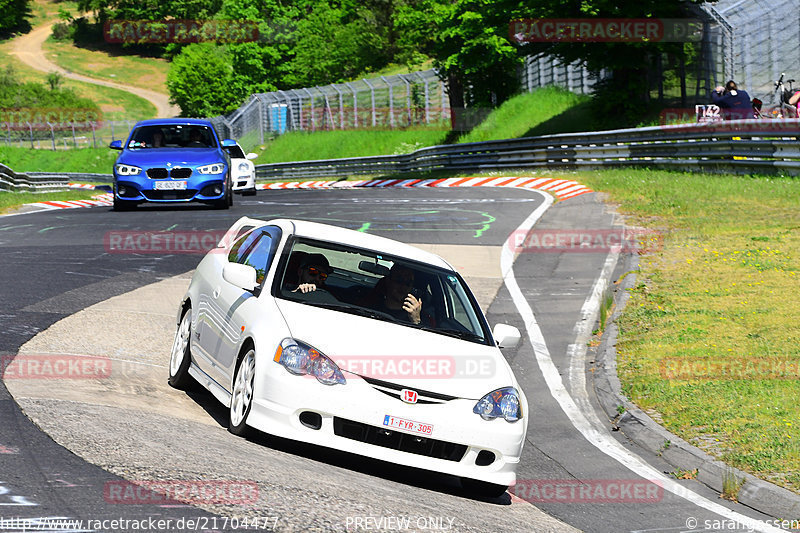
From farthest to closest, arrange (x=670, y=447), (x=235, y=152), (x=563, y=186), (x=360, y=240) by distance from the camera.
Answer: (x=235, y=152) < (x=563, y=186) < (x=670, y=447) < (x=360, y=240)

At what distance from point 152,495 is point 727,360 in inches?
279

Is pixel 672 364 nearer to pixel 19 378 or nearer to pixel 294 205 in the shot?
pixel 19 378

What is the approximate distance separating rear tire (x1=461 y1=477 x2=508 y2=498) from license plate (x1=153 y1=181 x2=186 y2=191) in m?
14.4

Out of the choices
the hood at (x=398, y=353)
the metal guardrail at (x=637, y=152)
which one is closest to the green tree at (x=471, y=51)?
the metal guardrail at (x=637, y=152)

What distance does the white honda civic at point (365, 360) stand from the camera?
22.4 ft

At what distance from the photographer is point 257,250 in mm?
8609

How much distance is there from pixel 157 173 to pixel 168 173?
8.6 inches

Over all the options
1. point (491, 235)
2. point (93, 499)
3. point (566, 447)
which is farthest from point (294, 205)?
point (93, 499)

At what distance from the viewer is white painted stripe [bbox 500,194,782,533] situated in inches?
292

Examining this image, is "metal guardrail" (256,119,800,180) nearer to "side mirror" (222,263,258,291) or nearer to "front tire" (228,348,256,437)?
"side mirror" (222,263,258,291)

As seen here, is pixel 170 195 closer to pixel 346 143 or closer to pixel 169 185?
pixel 169 185

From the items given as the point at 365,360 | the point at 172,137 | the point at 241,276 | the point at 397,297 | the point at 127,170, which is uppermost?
the point at 172,137

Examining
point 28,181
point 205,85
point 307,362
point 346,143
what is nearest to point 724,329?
point 307,362

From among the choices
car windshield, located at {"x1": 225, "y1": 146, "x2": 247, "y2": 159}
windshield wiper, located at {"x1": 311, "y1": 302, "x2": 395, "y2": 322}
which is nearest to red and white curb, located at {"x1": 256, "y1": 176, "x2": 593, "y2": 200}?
car windshield, located at {"x1": 225, "y1": 146, "x2": 247, "y2": 159}
